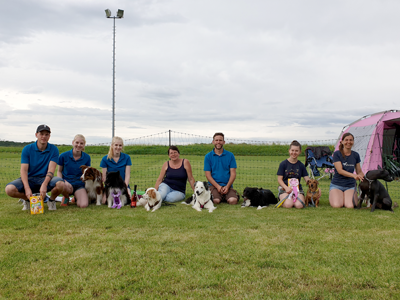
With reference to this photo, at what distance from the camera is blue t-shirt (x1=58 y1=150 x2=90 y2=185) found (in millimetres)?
5586

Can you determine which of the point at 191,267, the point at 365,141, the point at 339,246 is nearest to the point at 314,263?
the point at 339,246

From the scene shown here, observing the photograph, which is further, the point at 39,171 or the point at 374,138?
the point at 374,138

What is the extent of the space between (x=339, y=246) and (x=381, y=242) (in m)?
0.55

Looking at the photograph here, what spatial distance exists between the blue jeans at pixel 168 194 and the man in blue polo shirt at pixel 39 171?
1.75 meters

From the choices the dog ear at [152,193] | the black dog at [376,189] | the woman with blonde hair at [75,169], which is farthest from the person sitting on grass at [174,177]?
the black dog at [376,189]

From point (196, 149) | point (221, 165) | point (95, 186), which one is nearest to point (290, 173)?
point (221, 165)

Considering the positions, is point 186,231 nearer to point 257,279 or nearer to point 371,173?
point 257,279

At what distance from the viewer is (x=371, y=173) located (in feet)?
17.0

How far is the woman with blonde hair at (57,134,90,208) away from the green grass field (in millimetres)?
705

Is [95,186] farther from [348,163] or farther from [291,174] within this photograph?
[348,163]

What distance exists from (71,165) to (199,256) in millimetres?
3617

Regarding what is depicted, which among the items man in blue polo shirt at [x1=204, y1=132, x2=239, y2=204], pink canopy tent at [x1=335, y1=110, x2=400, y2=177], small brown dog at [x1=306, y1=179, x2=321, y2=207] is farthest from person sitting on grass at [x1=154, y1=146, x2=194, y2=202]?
pink canopy tent at [x1=335, y1=110, x2=400, y2=177]

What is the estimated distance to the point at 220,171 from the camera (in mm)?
6035

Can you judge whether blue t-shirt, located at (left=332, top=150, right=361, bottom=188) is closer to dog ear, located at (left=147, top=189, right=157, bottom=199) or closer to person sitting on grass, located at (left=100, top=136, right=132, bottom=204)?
dog ear, located at (left=147, top=189, right=157, bottom=199)
